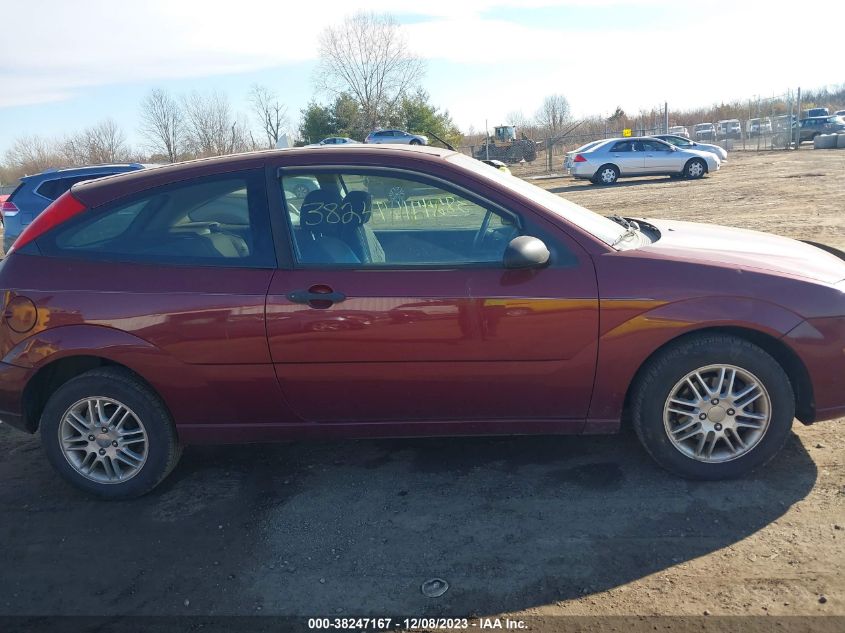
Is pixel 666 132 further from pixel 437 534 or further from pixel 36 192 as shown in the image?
pixel 437 534

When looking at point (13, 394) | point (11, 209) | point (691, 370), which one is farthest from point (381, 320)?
point (11, 209)

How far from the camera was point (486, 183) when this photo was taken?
3.73 meters

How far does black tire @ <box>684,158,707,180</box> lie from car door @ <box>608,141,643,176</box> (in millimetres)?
1578

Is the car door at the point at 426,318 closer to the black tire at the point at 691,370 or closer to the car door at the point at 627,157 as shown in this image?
the black tire at the point at 691,370

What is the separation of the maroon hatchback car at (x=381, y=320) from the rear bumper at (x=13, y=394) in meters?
0.01

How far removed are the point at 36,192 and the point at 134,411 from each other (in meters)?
9.38

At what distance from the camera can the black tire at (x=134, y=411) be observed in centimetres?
381

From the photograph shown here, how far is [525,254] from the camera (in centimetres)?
345

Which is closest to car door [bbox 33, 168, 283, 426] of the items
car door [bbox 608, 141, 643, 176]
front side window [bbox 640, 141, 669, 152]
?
car door [bbox 608, 141, 643, 176]

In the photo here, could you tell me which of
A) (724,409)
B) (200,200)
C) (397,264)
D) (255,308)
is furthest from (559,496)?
(200,200)

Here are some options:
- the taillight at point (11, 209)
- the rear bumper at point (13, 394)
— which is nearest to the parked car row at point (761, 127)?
the taillight at point (11, 209)

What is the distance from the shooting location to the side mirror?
346 centimetres

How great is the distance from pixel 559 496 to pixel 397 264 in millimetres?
1469

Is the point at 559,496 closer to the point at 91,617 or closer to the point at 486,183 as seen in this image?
the point at 486,183
